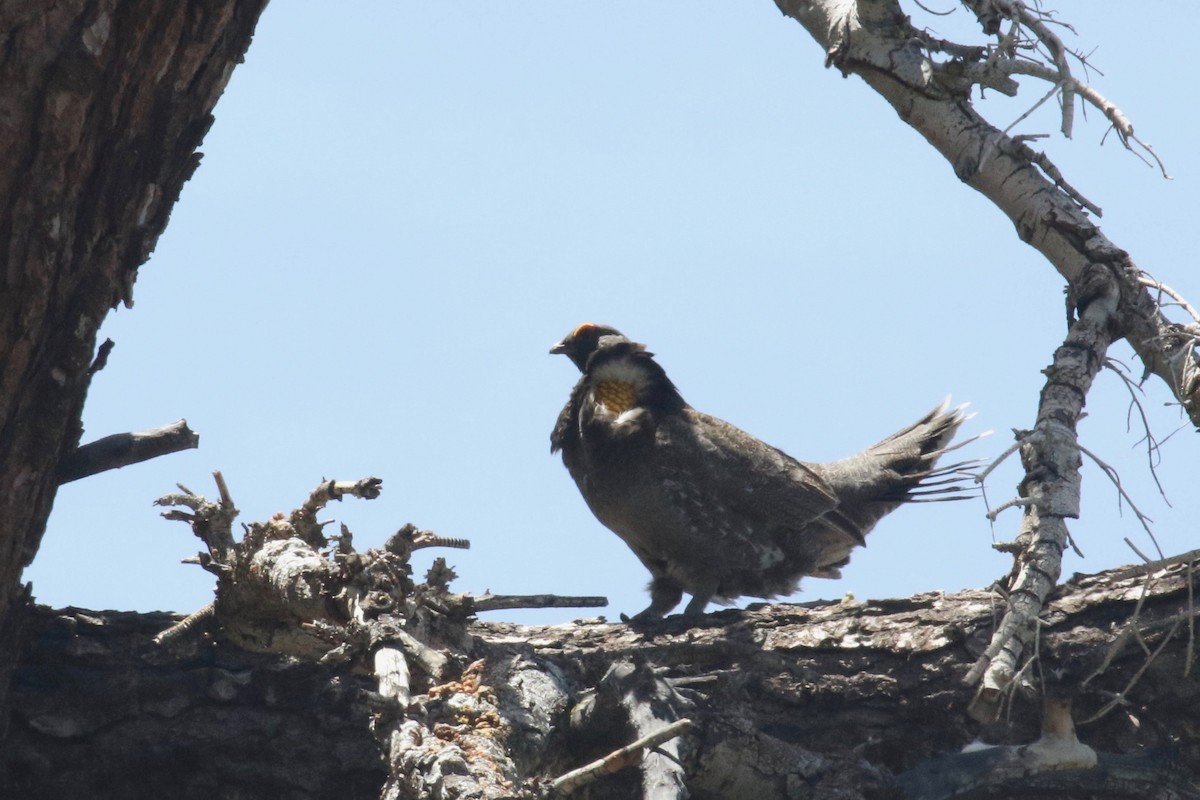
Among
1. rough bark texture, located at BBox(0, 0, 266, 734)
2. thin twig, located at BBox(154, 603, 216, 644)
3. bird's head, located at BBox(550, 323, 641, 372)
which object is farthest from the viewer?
bird's head, located at BBox(550, 323, 641, 372)

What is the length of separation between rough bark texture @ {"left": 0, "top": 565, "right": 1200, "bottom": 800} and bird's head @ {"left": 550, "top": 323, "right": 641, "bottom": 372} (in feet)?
11.4

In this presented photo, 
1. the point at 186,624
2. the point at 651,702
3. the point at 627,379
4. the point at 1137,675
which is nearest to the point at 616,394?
the point at 627,379

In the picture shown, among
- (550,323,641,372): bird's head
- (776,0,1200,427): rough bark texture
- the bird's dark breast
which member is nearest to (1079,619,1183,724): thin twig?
(776,0,1200,427): rough bark texture

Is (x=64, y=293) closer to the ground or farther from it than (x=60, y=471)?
farther from it

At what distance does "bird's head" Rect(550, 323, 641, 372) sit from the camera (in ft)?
24.3

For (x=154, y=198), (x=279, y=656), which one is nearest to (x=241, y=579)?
(x=279, y=656)

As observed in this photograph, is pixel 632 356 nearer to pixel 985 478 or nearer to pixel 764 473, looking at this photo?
pixel 764 473

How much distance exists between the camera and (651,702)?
337 centimetres

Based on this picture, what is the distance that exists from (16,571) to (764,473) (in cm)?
411

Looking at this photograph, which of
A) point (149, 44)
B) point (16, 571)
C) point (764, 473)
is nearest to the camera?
point (149, 44)

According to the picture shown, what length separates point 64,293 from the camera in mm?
3084

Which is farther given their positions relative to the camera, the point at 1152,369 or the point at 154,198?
the point at 1152,369

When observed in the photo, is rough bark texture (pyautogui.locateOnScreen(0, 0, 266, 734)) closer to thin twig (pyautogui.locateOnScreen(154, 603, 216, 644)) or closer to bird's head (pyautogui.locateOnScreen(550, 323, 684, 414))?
thin twig (pyautogui.locateOnScreen(154, 603, 216, 644))

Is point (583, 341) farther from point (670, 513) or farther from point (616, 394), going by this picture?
point (670, 513)
